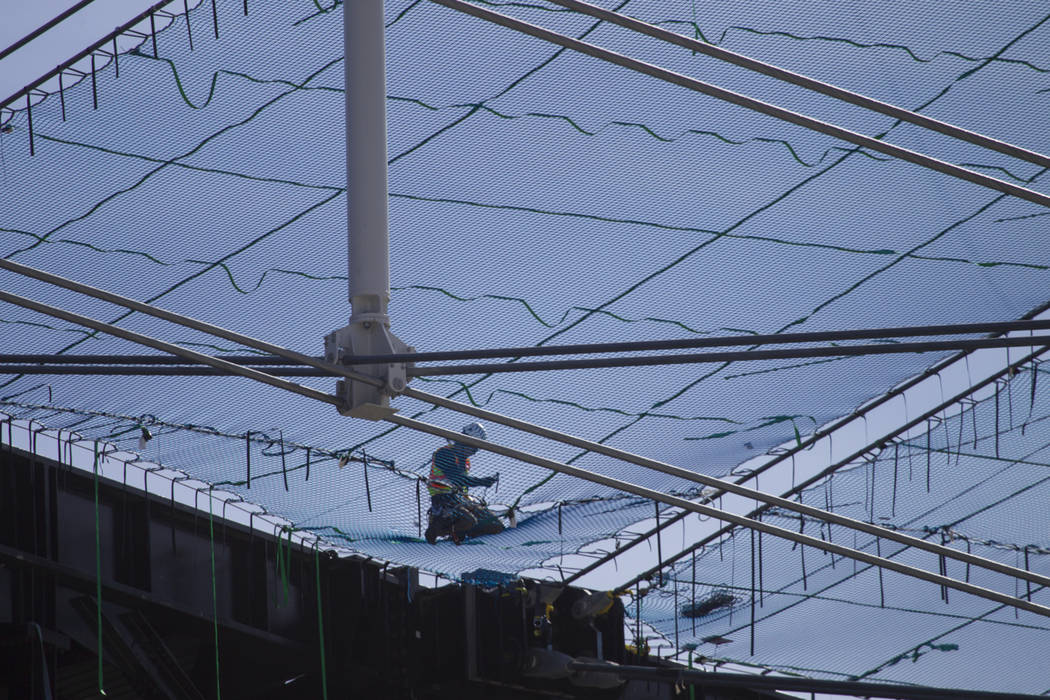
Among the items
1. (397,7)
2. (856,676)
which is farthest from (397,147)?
(856,676)

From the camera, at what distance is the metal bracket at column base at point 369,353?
6.02 metres

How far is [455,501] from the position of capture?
11.9m

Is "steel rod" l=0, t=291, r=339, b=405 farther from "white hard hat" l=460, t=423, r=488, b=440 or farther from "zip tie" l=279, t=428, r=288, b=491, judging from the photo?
"zip tie" l=279, t=428, r=288, b=491

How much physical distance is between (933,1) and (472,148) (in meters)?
2.63

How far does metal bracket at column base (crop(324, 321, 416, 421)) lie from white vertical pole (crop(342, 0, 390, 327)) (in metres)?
0.03

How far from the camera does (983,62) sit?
8.26m

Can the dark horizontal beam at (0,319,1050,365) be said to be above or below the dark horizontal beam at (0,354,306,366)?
below

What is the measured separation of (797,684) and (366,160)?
305 inches

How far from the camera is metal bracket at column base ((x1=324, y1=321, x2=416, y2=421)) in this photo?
6016 millimetres

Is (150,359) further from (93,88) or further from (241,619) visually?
(241,619)

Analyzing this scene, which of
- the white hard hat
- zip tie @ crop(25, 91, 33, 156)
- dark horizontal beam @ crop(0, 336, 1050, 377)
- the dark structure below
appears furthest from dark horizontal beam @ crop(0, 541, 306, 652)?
dark horizontal beam @ crop(0, 336, 1050, 377)

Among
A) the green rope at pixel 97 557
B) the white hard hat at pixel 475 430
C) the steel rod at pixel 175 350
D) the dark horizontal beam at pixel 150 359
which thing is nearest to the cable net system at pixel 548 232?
the white hard hat at pixel 475 430

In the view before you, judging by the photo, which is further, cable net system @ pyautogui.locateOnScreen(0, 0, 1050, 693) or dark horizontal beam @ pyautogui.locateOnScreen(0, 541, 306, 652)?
dark horizontal beam @ pyautogui.locateOnScreen(0, 541, 306, 652)

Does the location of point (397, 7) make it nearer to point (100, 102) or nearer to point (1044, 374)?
point (100, 102)
